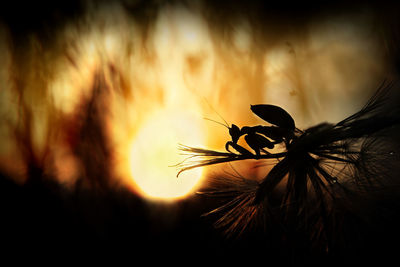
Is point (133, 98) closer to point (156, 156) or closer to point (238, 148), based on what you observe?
point (156, 156)

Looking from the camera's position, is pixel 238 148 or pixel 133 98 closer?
pixel 238 148

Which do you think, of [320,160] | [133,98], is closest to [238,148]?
[320,160]

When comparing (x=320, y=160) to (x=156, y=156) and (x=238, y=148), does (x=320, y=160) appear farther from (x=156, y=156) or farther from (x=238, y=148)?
(x=156, y=156)

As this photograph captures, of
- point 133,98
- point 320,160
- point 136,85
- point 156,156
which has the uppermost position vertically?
point 136,85

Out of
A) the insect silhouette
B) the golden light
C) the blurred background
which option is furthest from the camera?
the golden light

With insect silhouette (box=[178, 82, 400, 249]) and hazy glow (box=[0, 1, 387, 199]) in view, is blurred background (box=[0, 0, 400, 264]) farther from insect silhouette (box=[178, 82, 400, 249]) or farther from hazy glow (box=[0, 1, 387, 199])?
insect silhouette (box=[178, 82, 400, 249])

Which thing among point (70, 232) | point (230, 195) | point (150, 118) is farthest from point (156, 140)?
point (230, 195)

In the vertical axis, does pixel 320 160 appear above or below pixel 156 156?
below

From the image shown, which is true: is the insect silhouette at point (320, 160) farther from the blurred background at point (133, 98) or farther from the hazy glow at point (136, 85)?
the hazy glow at point (136, 85)

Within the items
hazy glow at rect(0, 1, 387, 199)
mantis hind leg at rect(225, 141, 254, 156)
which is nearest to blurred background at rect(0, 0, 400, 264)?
hazy glow at rect(0, 1, 387, 199)
